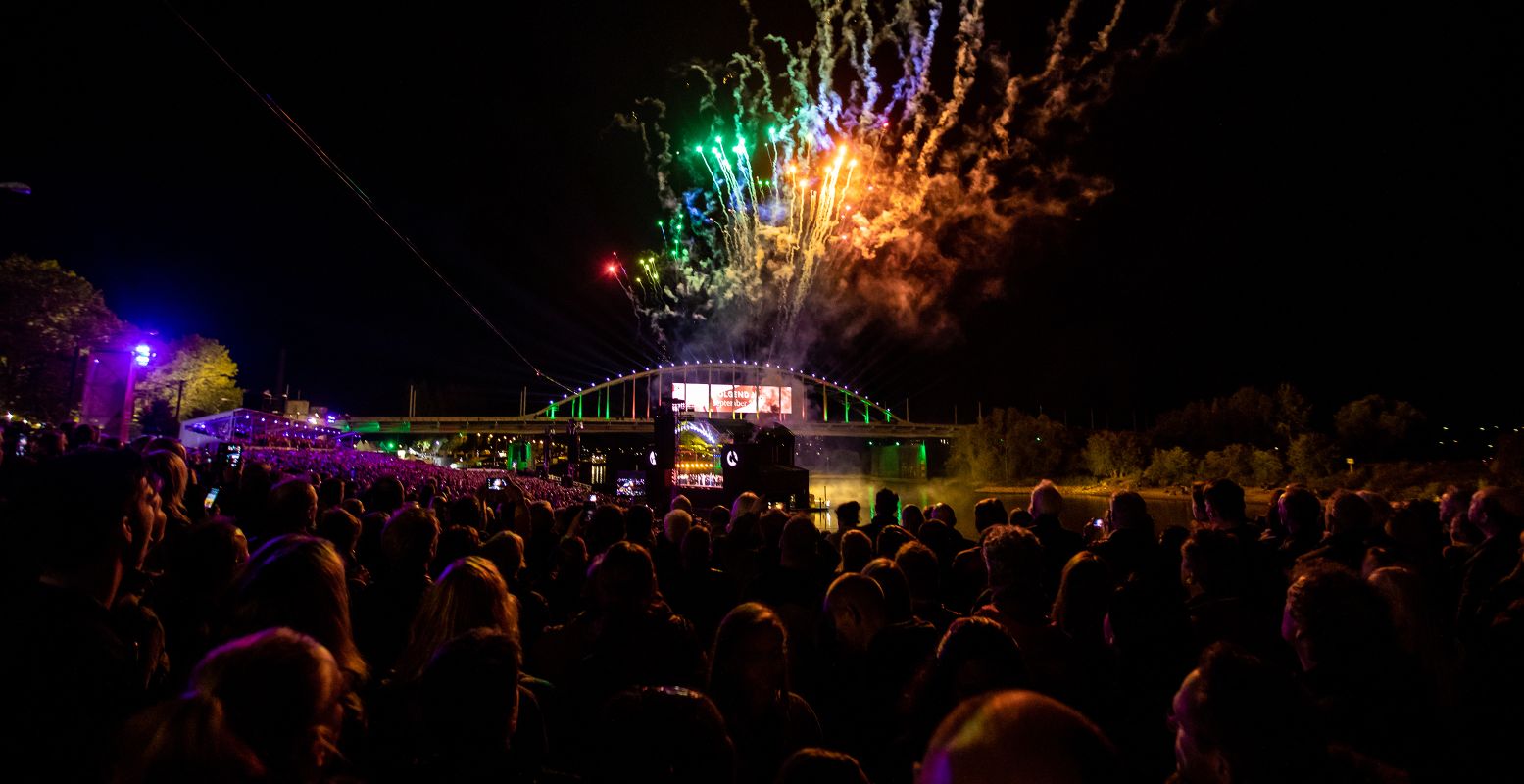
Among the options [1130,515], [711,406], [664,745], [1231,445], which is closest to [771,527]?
[1130,515]

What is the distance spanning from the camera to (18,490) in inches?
97.0

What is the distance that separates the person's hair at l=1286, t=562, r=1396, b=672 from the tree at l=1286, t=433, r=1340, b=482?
61788 millimetres

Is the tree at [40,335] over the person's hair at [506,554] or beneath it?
over

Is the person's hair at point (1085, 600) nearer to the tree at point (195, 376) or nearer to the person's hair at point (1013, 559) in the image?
the person's hair at point (1013, 559)

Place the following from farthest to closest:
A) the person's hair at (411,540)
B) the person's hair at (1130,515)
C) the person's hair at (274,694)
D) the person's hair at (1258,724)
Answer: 1. the person's hair at (1130,515)
2. the person's hair at (411,540)
3. the person's hair at (1258,724)
4. the person's hair at (274,694)

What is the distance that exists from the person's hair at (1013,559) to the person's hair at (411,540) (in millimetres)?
3272

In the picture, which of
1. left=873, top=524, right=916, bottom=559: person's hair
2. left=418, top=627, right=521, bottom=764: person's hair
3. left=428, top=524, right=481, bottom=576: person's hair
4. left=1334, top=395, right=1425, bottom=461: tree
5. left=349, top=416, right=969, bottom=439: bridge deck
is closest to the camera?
left=418, top=627, right=521, bottom=764: person's hair

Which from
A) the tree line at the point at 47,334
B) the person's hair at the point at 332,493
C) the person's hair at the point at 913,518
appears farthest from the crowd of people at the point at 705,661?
the tree line at the point at 47,334

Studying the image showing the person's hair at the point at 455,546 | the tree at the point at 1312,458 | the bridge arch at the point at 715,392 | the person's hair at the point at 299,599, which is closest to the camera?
the person's hair at the point at 299,599

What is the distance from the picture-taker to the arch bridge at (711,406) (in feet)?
315

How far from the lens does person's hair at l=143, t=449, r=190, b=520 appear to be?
16.7 feet

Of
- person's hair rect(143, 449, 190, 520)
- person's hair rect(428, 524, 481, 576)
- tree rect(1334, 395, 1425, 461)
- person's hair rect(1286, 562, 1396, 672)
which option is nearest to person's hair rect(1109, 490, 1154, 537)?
person's hair rect(1286, 562, 1396, 672)

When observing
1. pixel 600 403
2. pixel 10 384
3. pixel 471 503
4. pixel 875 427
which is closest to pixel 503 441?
pixel 600 403

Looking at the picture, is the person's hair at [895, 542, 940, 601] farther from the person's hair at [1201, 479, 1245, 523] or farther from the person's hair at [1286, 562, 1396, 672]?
the person's hair at [1201, 479, 1245, 523]
